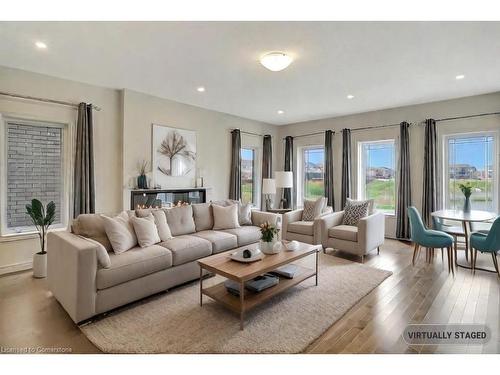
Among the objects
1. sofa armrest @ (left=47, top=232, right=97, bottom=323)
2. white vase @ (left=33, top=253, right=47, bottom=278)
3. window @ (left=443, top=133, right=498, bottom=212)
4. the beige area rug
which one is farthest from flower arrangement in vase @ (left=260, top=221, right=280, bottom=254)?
window @ (left=443, top=133, right=498, bottom=212)

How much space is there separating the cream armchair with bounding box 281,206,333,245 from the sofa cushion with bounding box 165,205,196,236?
1800mm

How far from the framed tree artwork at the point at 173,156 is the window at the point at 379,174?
3.67 m

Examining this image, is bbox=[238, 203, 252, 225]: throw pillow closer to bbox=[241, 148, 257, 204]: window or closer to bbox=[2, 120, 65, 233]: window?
bbox=[241, 148, 257, 204]: window

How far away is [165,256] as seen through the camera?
111 inches

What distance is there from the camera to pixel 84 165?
3828 millimetres

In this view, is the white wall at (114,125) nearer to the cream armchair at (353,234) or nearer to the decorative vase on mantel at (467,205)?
the cream armchair at (353,234)

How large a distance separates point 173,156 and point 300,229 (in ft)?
8.73

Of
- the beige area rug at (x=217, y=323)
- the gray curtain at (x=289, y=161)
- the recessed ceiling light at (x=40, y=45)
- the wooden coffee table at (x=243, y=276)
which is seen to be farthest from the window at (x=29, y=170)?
the gray curtain at (x=289, y=161)

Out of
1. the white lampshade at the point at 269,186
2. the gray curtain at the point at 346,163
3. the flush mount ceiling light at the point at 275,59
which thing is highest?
the flush mount ceiling light at the point at 275,59

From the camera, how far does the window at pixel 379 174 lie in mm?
5531

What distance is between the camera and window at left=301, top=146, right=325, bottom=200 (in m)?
6.61
